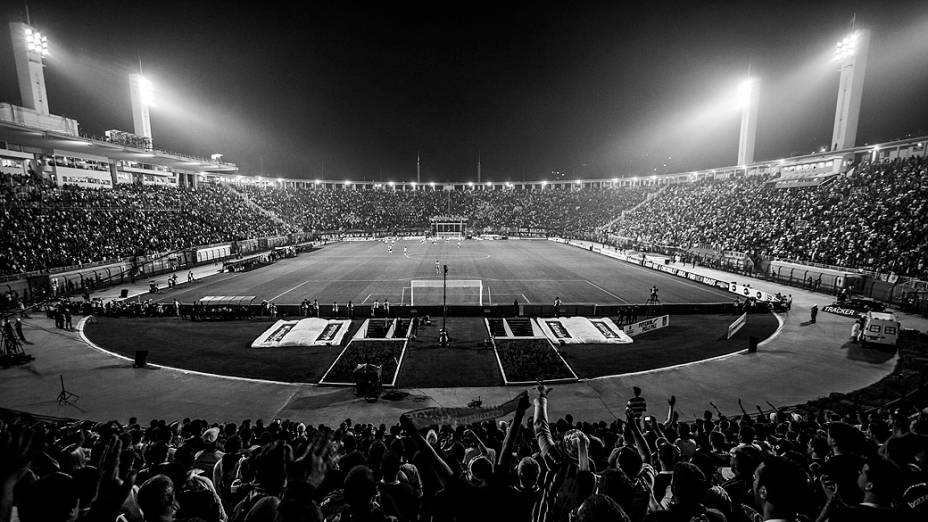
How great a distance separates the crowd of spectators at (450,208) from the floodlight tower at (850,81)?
151 ft

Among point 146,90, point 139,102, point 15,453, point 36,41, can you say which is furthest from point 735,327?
point 146,90

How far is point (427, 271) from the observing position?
47438 mm

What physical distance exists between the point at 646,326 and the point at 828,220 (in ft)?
113

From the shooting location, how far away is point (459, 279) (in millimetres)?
42625

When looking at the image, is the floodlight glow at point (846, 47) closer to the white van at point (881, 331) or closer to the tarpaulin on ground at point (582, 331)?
the white van at point (881, 331)

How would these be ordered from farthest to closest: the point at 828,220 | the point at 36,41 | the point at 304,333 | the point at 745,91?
1. the point at 745,91
2. the point at 36,41
3. the point at 828,220
4. the point at 304,333

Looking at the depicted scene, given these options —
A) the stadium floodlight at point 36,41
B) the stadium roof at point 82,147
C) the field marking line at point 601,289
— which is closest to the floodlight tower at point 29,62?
the stadium floodlight at point 36,41

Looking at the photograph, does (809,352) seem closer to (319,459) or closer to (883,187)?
(319,459)

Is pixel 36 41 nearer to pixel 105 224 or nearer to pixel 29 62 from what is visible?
pixel 29 62

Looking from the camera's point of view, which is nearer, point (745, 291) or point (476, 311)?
point (476, 311)

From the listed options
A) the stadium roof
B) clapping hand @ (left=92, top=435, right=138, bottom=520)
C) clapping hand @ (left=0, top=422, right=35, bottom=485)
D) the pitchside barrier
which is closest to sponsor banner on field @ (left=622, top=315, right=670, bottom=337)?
the pitchside barrier

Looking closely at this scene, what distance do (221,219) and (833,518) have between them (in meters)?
76.7

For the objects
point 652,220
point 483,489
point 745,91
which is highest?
point 745,91

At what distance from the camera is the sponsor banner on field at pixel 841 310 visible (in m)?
28.2
